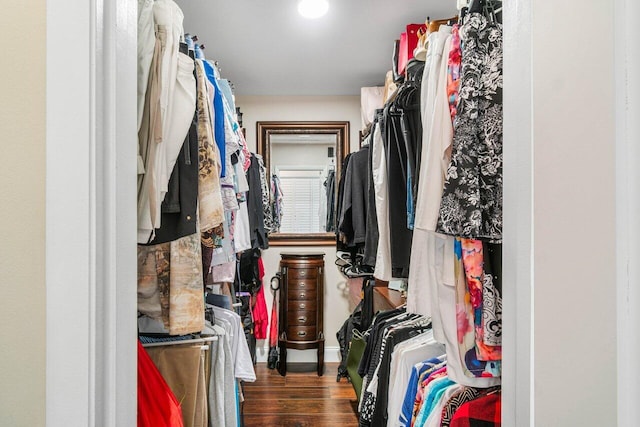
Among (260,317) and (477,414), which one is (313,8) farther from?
(260,317)

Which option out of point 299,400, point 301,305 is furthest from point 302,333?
point 299,400

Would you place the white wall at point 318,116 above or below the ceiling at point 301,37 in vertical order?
below

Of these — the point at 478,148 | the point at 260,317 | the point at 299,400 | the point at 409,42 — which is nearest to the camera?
the point at 478,148

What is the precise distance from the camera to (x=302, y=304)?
4.04 meters

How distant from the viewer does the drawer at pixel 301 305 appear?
13.2ft

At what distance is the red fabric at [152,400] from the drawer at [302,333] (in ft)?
8.65

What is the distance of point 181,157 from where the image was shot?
4.50 feet
